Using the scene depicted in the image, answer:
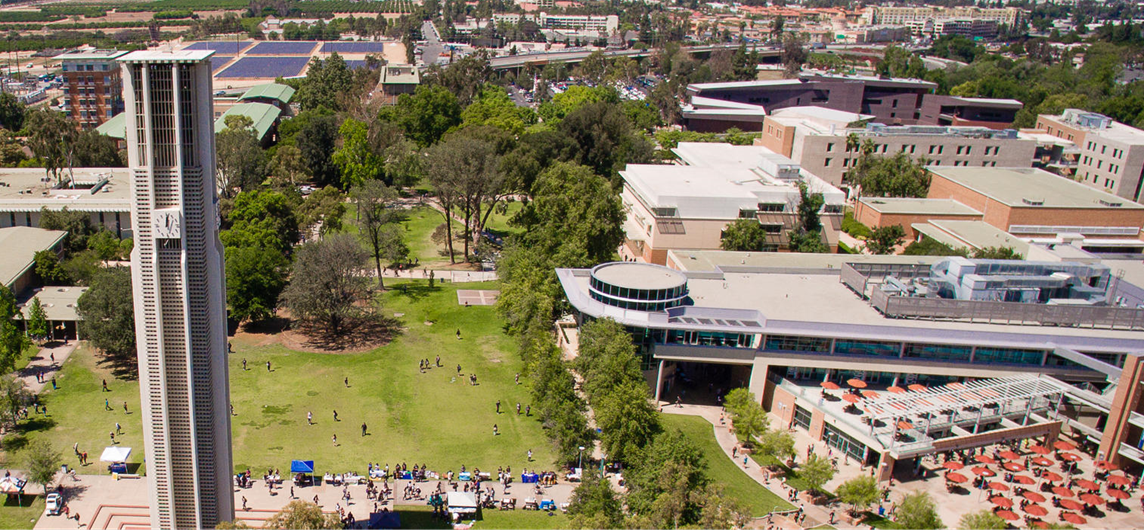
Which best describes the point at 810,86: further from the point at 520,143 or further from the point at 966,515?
the point at 966,515

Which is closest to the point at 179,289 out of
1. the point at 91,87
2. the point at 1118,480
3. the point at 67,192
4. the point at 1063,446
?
the point at 1063,446

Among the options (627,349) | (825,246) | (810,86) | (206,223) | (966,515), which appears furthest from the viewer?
(810,86)

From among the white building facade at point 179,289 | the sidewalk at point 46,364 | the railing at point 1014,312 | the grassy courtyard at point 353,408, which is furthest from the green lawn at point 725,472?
the sidewalk at point 46,364

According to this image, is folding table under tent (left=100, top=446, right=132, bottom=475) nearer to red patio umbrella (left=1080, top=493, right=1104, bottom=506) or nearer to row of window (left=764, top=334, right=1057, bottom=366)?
row of window (left=764, top=334, right=1057, bottom=366)

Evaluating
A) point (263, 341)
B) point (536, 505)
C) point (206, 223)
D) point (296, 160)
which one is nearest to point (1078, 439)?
point (536, 505)

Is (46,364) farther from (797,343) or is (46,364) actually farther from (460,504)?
(797,343)

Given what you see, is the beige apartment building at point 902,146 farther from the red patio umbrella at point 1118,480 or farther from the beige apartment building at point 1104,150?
the red patio umbrella at point 1118,480

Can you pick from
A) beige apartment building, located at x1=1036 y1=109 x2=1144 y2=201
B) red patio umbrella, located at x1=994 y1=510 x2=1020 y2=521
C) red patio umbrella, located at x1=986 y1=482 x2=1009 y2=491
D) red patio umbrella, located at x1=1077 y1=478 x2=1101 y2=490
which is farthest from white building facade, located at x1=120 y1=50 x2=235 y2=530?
beige apartment building, located at x1=1036 y1=109 x2=1144 y2=201
